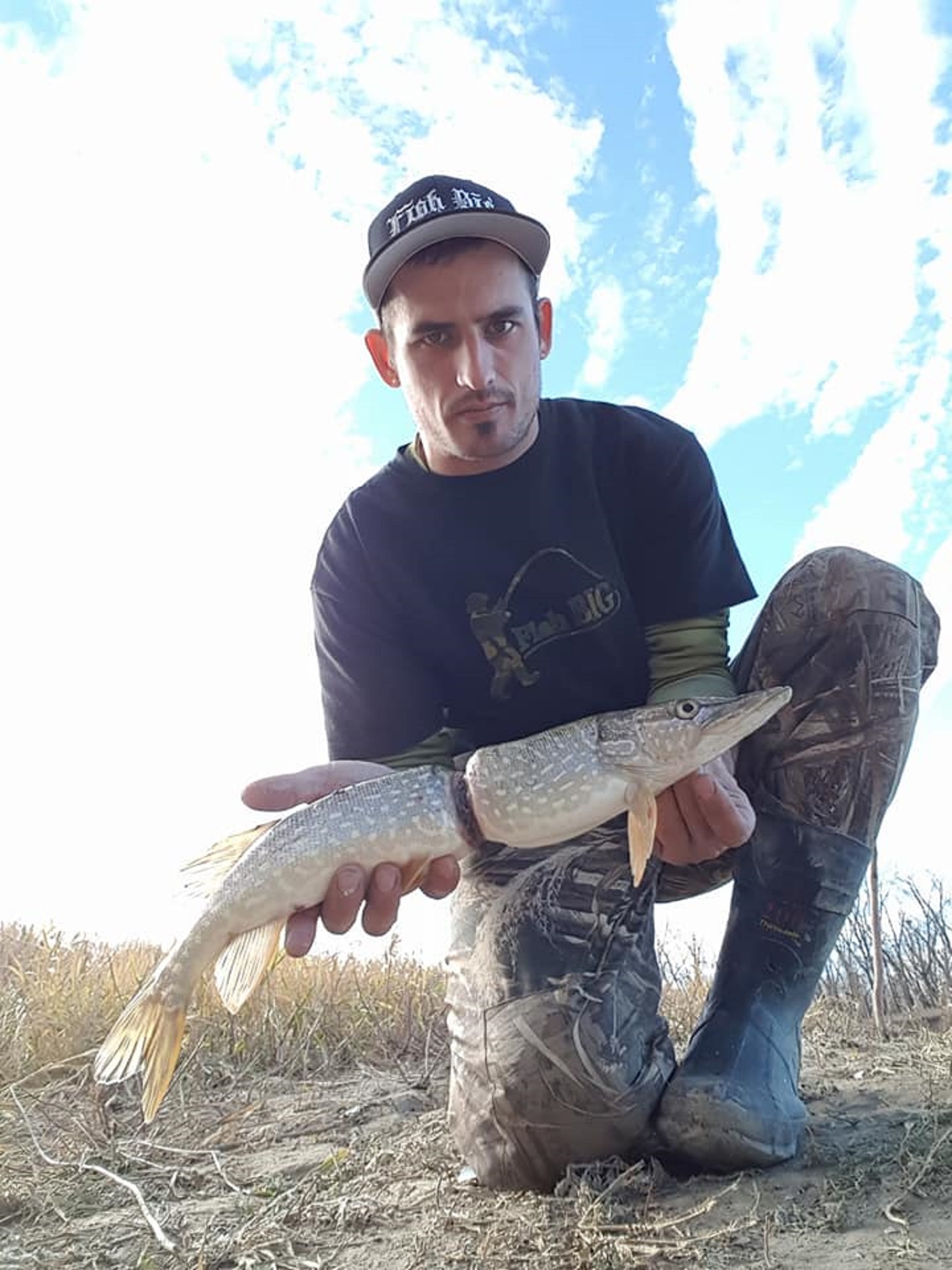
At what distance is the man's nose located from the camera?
9.73 feet

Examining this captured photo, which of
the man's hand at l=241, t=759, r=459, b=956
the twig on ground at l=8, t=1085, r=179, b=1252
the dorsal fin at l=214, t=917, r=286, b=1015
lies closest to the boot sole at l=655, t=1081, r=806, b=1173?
the man's hand at l=241, t=759, r=459, b=956

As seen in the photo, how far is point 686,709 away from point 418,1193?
1.27 meters

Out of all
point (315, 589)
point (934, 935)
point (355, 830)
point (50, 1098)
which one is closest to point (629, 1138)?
point (355, 830)

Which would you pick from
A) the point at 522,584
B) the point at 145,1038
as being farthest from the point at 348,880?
the point at 522,584

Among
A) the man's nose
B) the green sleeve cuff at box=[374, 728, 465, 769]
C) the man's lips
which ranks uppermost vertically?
the man's nose

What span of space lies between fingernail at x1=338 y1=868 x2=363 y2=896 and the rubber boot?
87 centimetres

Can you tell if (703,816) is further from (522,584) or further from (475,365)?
(475,365)

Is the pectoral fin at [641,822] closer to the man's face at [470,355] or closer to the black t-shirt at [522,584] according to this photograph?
the black t-shirt at [522,584]

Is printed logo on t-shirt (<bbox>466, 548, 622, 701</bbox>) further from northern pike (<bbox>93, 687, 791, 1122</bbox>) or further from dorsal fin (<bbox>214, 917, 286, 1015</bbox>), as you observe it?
dorsal fin (<bbox>214, 917, 286, 1015</bbox>)

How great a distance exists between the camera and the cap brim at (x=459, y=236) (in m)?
3.10

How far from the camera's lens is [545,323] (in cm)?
344

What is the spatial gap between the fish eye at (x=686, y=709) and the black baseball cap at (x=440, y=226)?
159 cm

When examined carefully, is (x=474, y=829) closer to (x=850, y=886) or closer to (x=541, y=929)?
(x=541, y=929)

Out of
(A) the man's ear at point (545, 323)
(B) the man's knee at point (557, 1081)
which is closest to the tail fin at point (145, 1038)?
(B) the man's knee at point (557, 1081)
